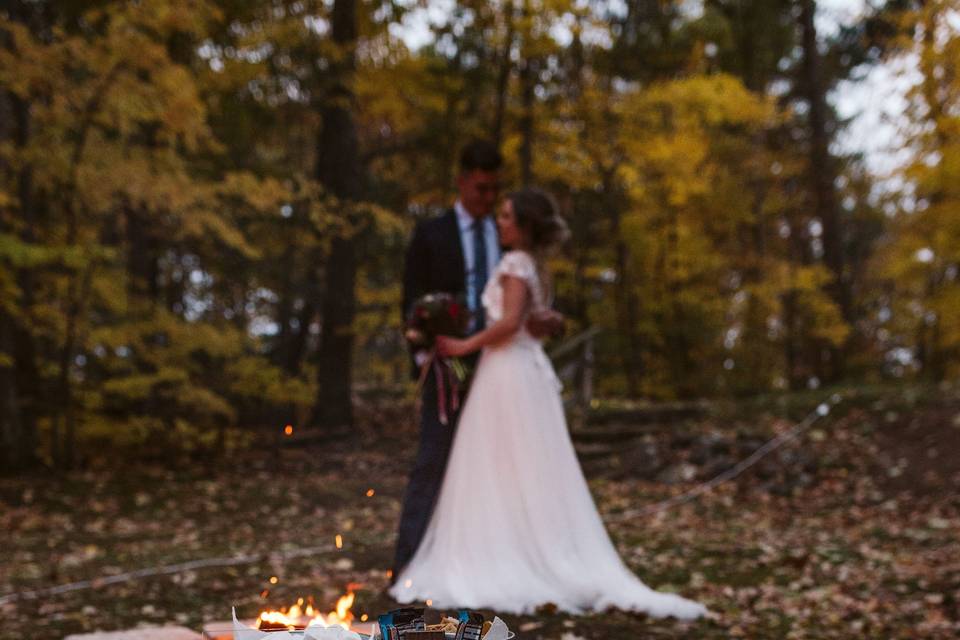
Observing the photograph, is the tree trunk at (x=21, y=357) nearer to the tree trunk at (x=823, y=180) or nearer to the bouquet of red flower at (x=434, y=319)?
the bouquet of red flower at (x=434, y=319)

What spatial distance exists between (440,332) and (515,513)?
39.2 inches

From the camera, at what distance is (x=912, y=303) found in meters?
21.5

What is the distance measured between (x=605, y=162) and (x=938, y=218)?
16.3 ft

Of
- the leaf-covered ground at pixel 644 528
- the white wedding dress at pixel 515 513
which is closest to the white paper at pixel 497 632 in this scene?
the leaf-covered ground at pixel 644 528

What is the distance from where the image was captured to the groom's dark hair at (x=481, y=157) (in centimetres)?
448

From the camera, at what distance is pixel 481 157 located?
448cm

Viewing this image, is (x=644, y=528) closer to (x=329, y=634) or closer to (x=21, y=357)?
(x=329, y=634)

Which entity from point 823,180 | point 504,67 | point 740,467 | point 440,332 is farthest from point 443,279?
point 823,180

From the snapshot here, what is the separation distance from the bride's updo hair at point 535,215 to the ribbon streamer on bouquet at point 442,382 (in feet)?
2.49

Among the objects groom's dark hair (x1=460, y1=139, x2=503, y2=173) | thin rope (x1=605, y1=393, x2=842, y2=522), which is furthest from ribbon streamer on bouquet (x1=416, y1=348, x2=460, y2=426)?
thin rope (x1=605, y1=393, x2=842, y2=522)

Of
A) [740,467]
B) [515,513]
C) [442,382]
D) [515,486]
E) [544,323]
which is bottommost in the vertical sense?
[740,467]

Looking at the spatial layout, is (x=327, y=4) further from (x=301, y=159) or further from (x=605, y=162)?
(x=301, y=159)

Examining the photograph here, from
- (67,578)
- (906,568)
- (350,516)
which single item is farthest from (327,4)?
(906,568)

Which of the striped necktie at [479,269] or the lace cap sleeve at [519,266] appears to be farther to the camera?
the striped necktie at [479,269]
